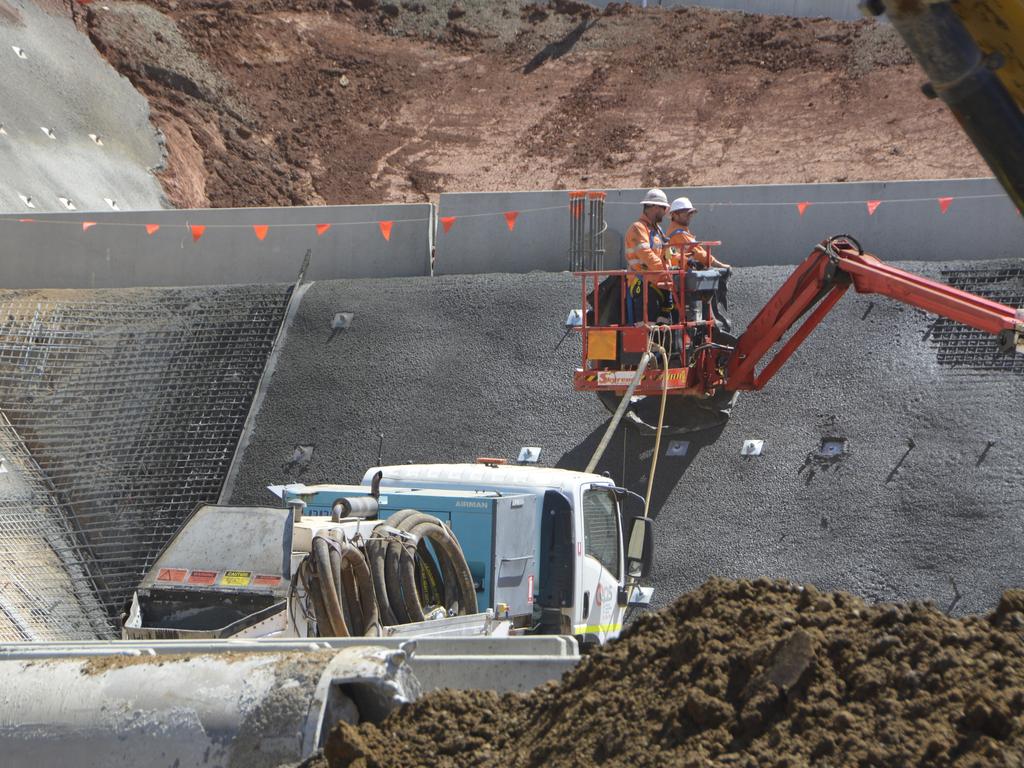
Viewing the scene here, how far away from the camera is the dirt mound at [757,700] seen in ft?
11.7

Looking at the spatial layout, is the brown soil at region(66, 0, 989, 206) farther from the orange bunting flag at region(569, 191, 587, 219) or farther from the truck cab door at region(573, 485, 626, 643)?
the truck cab door at region(573, 485, 626, 643)

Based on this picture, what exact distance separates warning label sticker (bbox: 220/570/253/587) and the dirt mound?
3.11 m

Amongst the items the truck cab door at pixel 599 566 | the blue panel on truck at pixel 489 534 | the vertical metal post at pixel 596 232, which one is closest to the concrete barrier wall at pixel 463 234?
the vertical metal post at pixel 596 232

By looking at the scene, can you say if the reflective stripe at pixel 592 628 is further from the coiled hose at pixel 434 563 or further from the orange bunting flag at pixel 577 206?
the orange bunting flag at pixel 577 206

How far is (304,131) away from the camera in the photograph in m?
28.2

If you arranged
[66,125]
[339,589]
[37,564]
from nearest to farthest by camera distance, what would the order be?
1. [339,589]
2. [37,564]
3. [66,125]

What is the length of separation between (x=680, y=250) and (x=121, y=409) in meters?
7.44

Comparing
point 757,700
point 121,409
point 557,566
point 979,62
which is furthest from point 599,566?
point 121,409

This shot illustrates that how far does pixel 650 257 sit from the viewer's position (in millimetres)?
12773

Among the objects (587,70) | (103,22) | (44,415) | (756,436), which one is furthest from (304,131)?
(756,436)

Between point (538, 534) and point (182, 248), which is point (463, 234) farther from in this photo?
point (538, 534)

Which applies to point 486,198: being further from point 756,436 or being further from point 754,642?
point 754,642

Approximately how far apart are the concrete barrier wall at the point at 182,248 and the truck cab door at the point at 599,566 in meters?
8.57

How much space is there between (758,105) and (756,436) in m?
14.7
